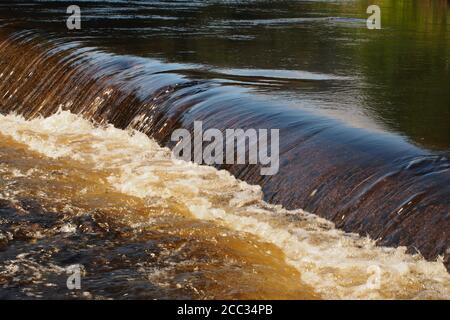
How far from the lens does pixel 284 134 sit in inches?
360

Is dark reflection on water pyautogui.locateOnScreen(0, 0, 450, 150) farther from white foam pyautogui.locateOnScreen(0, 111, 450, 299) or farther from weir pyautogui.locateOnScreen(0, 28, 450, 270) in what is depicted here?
white foam pyautogui.locateOnScreen(0, 111, 450, 299)

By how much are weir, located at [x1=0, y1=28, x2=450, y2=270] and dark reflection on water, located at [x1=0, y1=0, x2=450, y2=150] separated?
539 millimetres

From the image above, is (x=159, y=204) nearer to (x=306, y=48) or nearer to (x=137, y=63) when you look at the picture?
(x=137, y=63)

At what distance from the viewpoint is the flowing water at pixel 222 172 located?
668 cm

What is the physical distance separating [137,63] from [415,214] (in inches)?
287

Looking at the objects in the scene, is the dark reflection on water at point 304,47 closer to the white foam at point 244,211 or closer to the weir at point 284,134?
the weir at point 284,134

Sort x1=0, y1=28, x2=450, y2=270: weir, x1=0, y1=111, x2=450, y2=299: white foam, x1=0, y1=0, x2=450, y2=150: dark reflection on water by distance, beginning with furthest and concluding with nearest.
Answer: x1=0, y1=0, x2=450, y2=150: dark reflection on water
x1=0, y1=28, x2=450, y2=270: weir
x1=0, y1=111, x2=450, y2=299: white foam

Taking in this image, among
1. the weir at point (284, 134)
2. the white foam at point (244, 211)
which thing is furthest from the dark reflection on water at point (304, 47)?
the white foam at point (244, 211)

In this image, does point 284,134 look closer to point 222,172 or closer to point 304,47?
point 222,172

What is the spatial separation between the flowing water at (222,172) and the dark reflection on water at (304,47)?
0.23 ft

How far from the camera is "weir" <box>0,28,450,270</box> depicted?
23.4 ft

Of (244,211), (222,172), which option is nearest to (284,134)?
(222,172)

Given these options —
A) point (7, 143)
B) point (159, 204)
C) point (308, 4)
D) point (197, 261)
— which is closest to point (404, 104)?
point (159, 204)

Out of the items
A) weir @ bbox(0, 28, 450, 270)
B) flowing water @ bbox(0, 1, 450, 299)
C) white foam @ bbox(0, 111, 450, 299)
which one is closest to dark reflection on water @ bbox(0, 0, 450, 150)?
flowing water @ bbox(0, 1, 450, 299)
